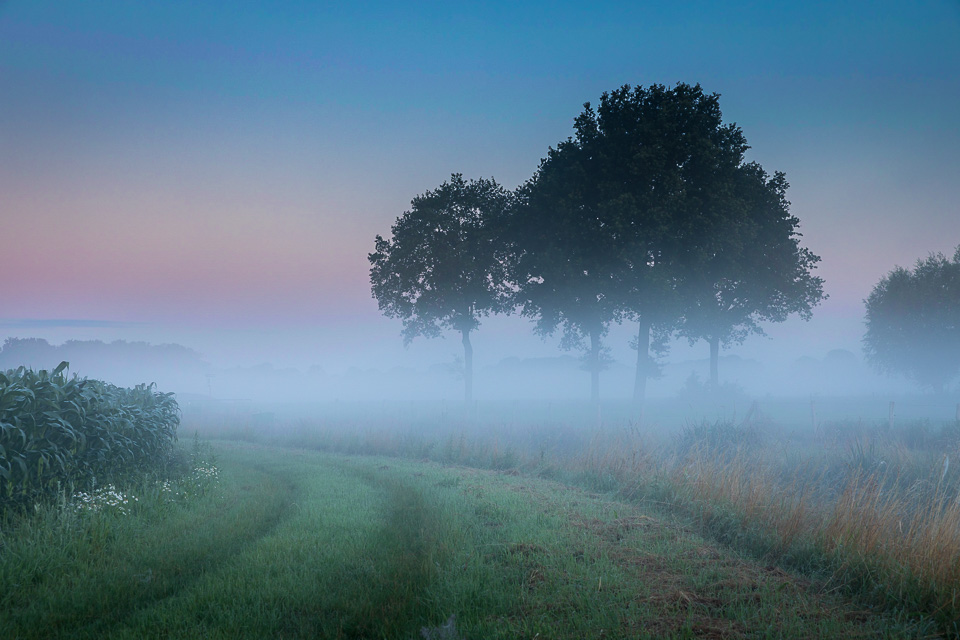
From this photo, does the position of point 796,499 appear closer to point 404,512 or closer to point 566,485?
point 566,485

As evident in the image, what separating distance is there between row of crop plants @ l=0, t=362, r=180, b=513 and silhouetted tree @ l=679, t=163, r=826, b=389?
22.3 meters

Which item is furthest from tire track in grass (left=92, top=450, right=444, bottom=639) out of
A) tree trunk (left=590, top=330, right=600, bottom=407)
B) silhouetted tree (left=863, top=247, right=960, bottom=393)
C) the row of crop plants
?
silhouetted tree (left=863, top=247, right=960, bottom=393)

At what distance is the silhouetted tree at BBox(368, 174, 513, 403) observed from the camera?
1199 inches

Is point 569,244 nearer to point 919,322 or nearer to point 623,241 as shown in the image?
point 623,241

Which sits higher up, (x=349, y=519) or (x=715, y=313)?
(x=715, y=313)

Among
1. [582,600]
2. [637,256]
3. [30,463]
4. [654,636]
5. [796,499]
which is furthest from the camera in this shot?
[637,256]

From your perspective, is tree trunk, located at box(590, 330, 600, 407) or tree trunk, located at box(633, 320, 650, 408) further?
tree trunk, located at box(590, 330, 600, 407)

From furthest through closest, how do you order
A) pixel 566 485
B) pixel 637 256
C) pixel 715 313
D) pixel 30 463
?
pixel 715 313
pixel 637 256
pixel 566 485
pixel 30 463

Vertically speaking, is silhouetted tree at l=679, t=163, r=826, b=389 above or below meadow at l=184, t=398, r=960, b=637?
above

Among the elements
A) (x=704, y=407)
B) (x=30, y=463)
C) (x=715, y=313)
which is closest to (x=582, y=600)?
(x=30, y=463)

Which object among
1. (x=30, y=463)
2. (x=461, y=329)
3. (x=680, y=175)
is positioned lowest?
(x=30, y=463)

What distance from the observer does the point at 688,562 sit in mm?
5992

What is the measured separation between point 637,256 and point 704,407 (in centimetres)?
2119

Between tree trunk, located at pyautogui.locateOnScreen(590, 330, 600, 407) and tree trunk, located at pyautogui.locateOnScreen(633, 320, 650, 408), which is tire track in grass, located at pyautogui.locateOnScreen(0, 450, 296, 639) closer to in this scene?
tree trunk, located at pyautogui.locateOnScreen(633, 320, 650, 408)
